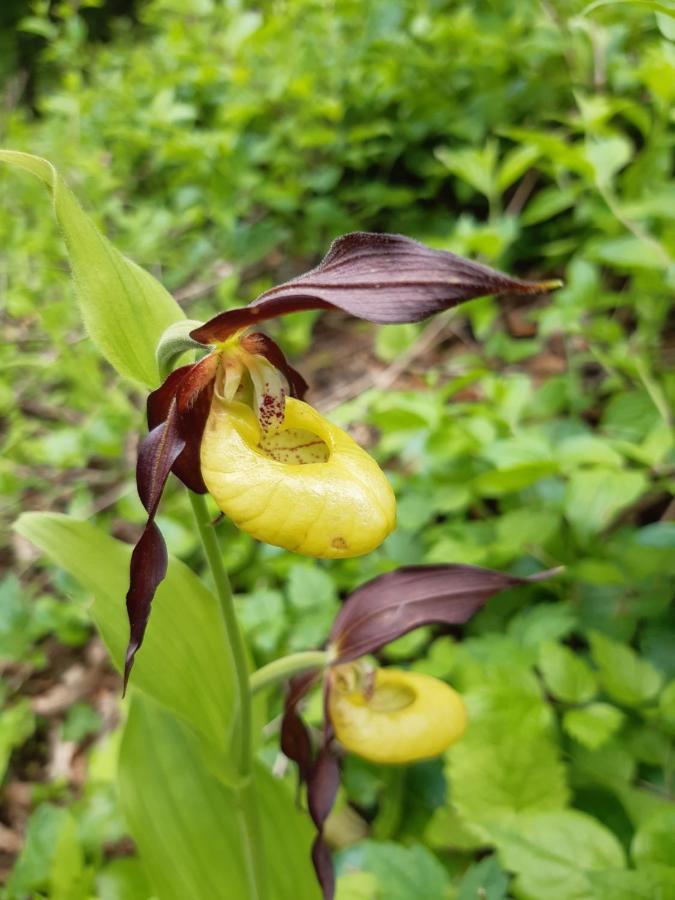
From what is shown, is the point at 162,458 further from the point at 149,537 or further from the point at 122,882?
the point at 122,882

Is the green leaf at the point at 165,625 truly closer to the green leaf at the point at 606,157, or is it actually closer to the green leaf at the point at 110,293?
the green leaf at the point at 110,293

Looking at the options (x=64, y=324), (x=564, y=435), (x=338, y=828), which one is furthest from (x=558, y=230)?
(x=338, y=828)

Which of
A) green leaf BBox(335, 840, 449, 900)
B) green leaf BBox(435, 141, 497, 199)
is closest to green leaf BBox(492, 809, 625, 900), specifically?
green leaf BBox(335, 840, 449, 900)

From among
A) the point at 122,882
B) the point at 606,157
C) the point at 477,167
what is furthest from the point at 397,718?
the point at 477,167

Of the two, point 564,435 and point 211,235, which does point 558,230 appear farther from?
point 211,235

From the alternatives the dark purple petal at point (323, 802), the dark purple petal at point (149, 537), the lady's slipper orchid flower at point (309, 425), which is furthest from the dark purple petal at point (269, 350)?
the dark purple petal at point (323, 802)
